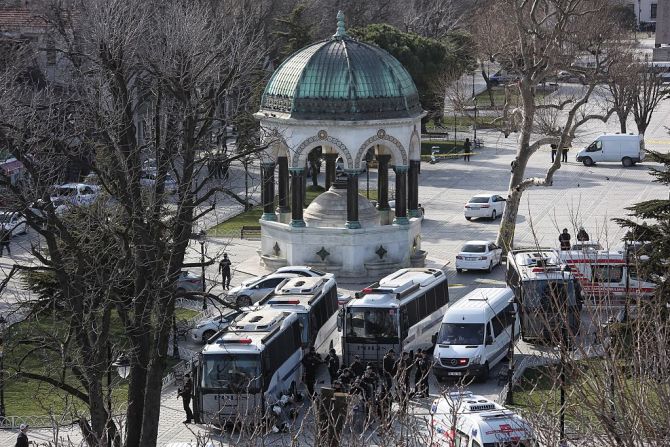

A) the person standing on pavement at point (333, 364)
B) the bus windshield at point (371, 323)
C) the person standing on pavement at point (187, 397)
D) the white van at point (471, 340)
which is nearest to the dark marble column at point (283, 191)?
the white van at point (471, 340)

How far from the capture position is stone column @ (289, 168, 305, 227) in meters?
46.5

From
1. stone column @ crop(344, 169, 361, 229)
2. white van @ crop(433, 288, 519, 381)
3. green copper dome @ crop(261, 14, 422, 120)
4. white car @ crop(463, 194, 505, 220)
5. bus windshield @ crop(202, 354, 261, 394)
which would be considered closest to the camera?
bus windshield @ crop(202, 354, 261, 394)

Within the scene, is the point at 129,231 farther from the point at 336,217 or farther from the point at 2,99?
the point at 336,217

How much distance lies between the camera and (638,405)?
18.1 meters

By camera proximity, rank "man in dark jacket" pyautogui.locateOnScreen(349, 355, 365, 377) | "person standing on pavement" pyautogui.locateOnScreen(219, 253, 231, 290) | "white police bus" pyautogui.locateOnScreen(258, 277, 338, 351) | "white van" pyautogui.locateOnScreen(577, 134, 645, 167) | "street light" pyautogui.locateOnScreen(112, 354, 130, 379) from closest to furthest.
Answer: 1. "street light" pyautogui.locateOnScreen(112, 354, 130, 379)
2. "man in dark jacket" pyautogui.locateOnScreen(349, 355, 365, 377)
3. "white police bus" pyautogui.locateOnScreen(258, 277, 338, 351)
4. "person standing on pavement" pyautogui.locateOnScreen(219, 253, 231, 290)
5. "white van" pyautogui.locateOnScreen(577, 134, 645, 167)

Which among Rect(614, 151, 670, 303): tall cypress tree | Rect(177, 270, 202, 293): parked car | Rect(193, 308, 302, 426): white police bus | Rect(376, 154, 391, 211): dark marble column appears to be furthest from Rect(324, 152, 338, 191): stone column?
Rect(193, 308, 302, 426): white police bus

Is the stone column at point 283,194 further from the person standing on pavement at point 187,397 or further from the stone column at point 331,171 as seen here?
the person standing on pavement at point 187,397

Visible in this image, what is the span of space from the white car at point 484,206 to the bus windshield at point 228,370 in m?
24.7

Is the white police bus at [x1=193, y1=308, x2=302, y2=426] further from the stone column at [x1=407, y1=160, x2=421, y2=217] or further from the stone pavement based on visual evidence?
the stone column at [x1=407, y1=160, x2=421, y2=217]

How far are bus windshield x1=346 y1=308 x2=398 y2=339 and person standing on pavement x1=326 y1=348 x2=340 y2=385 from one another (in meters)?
0.72

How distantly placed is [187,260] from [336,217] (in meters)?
4.90

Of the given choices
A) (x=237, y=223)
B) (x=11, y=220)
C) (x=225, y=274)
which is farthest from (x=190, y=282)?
(x=237, y=223)

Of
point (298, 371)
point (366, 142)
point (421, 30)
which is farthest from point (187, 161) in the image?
point (421, 30)

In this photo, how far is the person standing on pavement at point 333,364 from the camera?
3506cm
